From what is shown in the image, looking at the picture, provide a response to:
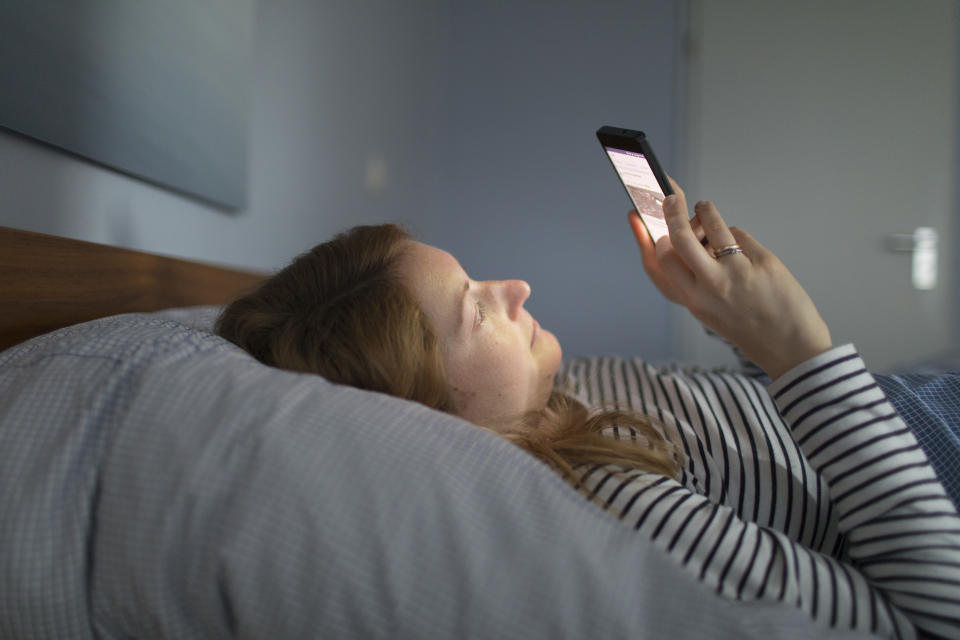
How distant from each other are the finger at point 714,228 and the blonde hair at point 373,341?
215mm

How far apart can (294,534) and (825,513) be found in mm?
527

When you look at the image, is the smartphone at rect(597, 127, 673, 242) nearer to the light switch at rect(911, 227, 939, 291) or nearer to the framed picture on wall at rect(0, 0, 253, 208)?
the framed picture on wall at rect(0, 0, 253, 208)

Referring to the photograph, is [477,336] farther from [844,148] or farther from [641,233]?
[844,148]

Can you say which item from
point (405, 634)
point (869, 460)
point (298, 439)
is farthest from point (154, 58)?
point (869, 460)

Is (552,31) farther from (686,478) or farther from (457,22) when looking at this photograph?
(686,478)

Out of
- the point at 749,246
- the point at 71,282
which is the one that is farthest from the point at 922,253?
the point at 71,282

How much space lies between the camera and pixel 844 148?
2.72 meters

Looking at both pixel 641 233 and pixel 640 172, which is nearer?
pixel 640 172

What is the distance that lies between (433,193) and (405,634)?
2.86m

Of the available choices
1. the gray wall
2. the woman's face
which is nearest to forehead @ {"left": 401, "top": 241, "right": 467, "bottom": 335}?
the woman's face

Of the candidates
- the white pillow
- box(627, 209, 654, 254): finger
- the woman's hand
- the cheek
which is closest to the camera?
the white pillow

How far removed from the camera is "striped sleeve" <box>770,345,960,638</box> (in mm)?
515

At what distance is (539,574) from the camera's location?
0.44 m

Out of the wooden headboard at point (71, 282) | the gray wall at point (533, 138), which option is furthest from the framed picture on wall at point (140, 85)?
the gray wall at point (533, 138)
